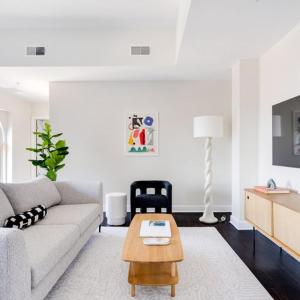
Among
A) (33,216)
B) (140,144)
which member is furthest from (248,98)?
(33,216)

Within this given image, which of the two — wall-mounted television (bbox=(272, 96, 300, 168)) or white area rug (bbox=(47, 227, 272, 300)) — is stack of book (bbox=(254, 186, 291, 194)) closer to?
wall-mounted television (bbox=(272, 96, 300, 168))

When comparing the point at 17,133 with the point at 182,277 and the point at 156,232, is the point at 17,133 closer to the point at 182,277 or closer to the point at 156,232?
the point at 156,232

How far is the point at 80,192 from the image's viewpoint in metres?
3.49

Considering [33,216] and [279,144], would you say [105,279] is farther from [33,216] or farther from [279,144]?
[279,144]

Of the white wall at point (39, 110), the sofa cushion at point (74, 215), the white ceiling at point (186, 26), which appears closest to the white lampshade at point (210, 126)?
the white ceiling at point (186, 26)

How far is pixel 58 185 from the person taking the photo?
353 cm

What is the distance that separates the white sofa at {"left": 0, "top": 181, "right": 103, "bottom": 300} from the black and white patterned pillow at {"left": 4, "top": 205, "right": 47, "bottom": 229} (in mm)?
48

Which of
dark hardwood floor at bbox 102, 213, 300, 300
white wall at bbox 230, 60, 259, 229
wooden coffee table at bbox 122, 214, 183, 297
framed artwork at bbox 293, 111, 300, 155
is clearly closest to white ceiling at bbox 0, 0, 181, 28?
white wall at bbox 230, 60, 259, 229

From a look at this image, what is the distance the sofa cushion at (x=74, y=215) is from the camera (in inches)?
102

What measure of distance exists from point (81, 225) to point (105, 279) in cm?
59

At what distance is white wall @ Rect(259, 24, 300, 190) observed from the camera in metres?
2.87

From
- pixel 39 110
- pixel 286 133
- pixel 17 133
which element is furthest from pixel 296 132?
pixel 39 110

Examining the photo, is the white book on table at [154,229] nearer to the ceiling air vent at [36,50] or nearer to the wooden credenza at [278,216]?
the wooden credenza at [278,216]

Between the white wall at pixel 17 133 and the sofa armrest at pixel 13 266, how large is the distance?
17.0 ft
